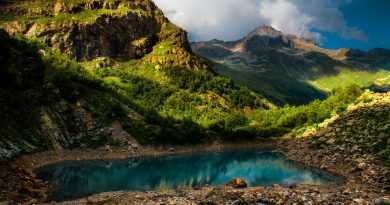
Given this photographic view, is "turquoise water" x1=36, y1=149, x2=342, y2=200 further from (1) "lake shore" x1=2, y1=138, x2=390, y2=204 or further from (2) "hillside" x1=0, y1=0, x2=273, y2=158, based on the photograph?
(2) "hillside" x1=0, y1=0, x2=273, y2=158

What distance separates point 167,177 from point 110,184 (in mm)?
12149

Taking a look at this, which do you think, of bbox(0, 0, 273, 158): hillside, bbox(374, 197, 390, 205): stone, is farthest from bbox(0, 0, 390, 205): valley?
bbox(374, 197, 390, 205): stone

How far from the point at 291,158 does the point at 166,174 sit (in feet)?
95.8

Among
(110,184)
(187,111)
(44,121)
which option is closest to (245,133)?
(187,111)

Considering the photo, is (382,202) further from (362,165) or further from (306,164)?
(306,164)

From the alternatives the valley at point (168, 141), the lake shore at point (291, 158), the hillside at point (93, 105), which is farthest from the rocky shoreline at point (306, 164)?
the hillside at point (93, 105)

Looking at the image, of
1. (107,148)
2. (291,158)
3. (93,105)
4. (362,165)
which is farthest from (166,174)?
(93,105)

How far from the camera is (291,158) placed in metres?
82.1

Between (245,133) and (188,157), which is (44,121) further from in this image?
(245,133)

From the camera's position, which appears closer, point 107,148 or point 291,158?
point 291,158

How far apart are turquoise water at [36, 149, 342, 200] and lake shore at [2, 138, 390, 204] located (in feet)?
8.64

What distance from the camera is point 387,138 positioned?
5897 cm

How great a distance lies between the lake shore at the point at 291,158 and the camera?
126 feet

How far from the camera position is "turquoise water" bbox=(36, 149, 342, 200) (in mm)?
53406
